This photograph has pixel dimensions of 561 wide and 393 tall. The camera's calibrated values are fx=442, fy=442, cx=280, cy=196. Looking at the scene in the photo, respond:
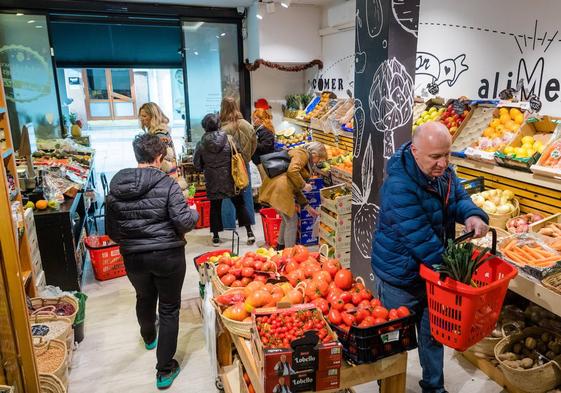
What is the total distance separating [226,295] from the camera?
2637mm

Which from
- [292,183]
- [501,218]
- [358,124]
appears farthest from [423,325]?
[292,183]

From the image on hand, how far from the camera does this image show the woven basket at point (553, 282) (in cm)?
275

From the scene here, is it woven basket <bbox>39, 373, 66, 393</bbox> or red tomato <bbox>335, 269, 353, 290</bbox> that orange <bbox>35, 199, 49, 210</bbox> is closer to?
woven basket <bbox>39, 373, 66, 393</bbox>

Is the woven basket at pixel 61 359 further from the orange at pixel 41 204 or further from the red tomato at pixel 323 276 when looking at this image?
the red tomato at pixel 323 276

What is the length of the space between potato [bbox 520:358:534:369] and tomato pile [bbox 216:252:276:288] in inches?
69.8

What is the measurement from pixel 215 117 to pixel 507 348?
3.79 m

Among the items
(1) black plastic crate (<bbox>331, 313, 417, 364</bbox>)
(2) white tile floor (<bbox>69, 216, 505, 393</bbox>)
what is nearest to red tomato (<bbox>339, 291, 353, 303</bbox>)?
(1) black plastic crate (<bbox>331, 313, 417, 364</bbox>)

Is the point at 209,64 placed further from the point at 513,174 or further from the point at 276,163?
the point at 513,174

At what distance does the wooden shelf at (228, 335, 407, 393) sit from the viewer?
2.08 m

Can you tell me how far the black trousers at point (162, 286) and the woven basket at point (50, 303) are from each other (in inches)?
25.4

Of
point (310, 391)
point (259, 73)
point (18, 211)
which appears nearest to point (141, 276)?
point (18, 211)

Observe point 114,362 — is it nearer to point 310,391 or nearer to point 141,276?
point 141,276

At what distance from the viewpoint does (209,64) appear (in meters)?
7.97

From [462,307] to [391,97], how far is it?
1860 millimetres
